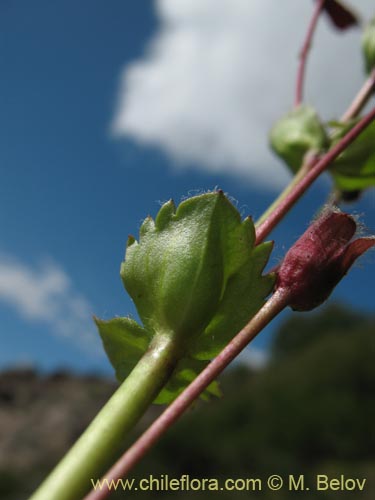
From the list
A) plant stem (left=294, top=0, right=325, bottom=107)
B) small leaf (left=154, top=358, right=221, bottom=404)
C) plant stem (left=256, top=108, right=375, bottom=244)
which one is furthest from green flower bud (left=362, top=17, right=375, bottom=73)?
small leaf (left=154, top=358, right=221, bottom=404)

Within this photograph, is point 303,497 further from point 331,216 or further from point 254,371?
point 331,216

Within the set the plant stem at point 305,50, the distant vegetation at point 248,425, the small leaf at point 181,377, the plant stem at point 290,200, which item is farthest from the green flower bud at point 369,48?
the distant vegetation at point 248,425

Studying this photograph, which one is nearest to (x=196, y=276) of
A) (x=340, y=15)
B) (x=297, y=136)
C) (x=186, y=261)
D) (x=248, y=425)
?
(x=186, y=261)

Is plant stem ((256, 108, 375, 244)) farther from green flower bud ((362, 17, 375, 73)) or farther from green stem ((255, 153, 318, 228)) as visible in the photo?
green flower bud ((362, 17, 375, 73))

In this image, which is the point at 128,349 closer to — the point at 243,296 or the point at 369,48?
the point at 243,296

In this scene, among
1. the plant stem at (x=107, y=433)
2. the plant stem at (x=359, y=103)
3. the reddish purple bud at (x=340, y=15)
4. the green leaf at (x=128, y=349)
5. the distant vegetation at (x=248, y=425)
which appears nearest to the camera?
the plant stem at (x=107, y=433)

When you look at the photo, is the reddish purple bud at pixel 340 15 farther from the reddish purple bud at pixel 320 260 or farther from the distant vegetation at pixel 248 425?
the distant vegetation at pixel 248 425
